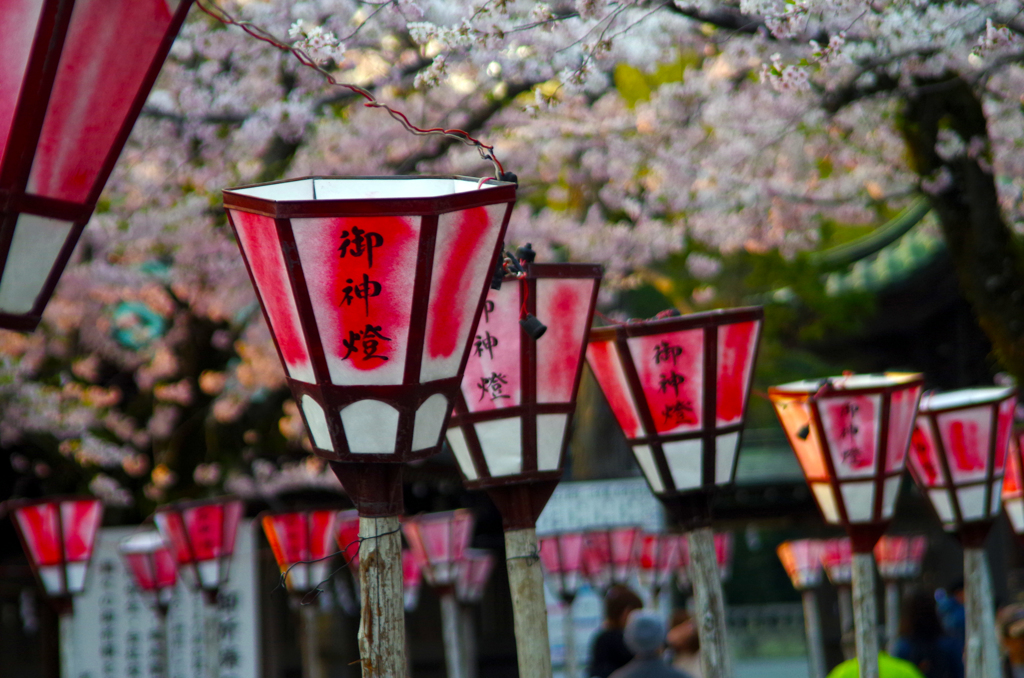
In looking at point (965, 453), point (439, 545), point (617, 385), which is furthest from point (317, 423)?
point (439, 545)

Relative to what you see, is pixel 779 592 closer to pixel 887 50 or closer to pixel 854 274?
pixel 854 274

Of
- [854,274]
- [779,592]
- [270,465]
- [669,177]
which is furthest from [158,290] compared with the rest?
[779,592]

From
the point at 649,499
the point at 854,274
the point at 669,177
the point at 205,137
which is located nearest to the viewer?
the point at 205,137

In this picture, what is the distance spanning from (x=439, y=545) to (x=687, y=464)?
19.6 feet

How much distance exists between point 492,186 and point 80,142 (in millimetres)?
814

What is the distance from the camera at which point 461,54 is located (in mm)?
6363

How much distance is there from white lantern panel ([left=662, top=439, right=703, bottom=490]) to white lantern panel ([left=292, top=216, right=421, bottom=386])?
1.68 metres

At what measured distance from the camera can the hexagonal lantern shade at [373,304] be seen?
210cm

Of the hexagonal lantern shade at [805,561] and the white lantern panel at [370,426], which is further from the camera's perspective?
the hexagonal lantern shade at [805,561]

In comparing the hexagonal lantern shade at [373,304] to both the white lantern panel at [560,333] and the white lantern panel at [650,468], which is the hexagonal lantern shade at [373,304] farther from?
the white lantern panel at [650,468]

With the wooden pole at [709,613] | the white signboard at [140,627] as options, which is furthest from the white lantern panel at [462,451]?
the white signboard at [140,627]

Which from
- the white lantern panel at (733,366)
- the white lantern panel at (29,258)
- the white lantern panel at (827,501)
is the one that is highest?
the white lantern panel at (733,366)

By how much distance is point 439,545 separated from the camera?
30.6ft

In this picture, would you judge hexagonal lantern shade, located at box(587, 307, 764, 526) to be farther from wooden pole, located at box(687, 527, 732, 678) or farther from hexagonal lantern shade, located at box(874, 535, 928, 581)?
hexagonal lantern shade, located at box(874, 535, 928, 581)
